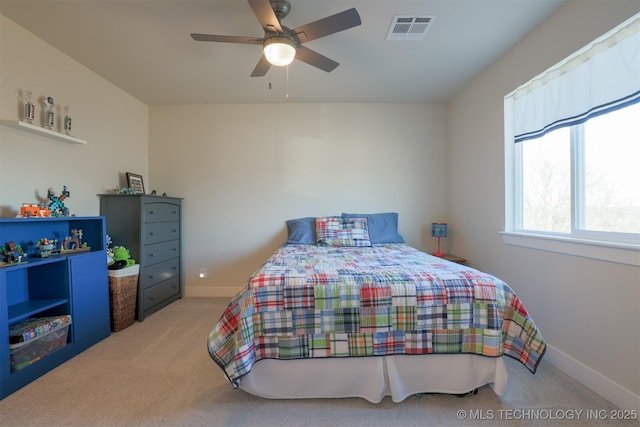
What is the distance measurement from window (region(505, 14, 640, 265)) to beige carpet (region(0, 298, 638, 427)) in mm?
885

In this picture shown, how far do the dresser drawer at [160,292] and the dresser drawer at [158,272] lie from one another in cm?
6

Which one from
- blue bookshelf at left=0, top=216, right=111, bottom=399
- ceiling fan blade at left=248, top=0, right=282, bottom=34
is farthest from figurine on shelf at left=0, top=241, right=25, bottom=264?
ceiling fan blade at left=248, top=0, right=282, bottom=34

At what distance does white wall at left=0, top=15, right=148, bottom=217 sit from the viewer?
74.3 inches

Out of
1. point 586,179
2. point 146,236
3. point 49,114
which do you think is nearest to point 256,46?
point 49,114

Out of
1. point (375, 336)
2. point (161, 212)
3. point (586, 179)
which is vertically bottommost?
point (375, 336)

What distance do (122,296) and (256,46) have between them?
8.44 feet

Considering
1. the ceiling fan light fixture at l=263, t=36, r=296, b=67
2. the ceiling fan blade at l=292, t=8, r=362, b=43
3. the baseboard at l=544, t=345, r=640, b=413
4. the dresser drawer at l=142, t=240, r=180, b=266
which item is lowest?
the baseboard at l=544, t=345, r=640, b=413

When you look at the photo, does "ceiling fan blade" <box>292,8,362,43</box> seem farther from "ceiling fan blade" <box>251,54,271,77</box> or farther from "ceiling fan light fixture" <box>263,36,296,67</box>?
"ceiling fan blade" <box>251,54,271,77</box>

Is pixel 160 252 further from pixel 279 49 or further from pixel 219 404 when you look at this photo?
pixel 279 49

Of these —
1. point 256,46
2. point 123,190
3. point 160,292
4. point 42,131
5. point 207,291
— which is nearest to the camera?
point 42,131

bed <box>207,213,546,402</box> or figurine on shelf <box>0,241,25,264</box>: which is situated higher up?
figurine on shelf <box>0,241,25,264</box>

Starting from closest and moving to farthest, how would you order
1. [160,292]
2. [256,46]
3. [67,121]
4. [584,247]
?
1. [584,247]
2. [256,46]
3. [67,121]
4. [160,292]

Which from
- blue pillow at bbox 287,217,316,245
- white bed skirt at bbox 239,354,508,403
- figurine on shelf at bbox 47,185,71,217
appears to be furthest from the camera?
blue pillow at bbox 287,217,316,245

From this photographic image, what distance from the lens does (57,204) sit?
82.0 inches
